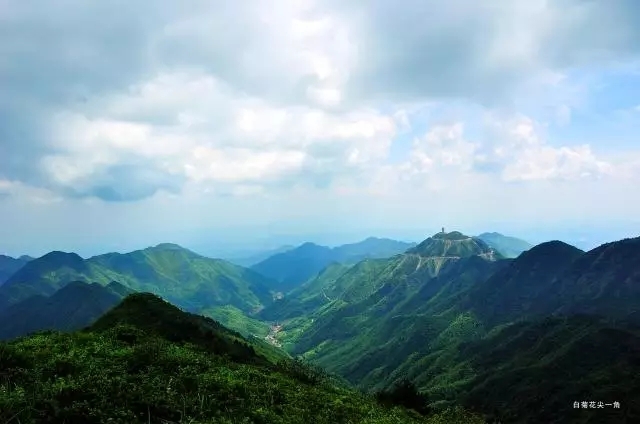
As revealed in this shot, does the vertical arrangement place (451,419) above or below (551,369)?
above

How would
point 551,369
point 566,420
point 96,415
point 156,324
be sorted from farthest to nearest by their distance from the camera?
point 551,369
point 566,420
point 156,324
point 96,415

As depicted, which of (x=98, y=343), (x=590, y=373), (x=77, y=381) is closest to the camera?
(x=77, y=381)

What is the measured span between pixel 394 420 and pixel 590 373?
14775 cm

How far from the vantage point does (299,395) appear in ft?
224

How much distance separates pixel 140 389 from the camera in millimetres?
54188

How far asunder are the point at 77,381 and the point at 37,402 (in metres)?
6.41

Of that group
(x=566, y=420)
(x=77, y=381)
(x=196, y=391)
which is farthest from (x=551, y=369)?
(x=77, y=381)

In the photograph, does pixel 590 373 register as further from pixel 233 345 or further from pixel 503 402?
pixel 233 345

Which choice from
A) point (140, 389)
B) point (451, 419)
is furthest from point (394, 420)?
point (140, 389)

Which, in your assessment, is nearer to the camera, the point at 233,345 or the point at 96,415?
the point at 96,415

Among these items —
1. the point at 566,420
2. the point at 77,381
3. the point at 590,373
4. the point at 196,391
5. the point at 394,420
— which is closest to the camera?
the point at 77,381

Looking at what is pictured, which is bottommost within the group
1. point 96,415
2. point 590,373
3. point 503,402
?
point 503,402

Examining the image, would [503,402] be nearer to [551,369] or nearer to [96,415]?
[551,369]

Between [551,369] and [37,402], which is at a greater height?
[37,402]
